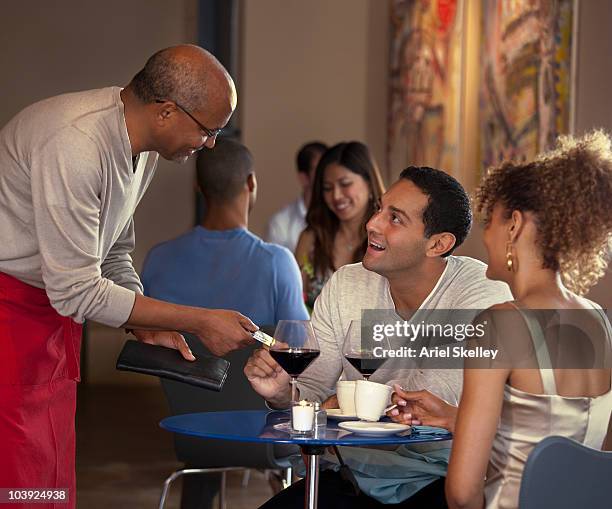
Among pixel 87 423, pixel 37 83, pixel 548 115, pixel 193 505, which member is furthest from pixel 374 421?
pixel 37 83

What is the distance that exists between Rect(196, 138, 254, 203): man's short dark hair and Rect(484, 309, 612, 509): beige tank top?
2.01 metres

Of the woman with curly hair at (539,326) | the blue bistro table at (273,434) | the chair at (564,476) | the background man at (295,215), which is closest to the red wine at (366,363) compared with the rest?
the blue bistro table at (273,434)

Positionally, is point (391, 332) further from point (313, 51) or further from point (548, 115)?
point (313, 51)

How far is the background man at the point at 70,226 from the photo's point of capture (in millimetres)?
2404

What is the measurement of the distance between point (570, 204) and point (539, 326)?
22 centimetres

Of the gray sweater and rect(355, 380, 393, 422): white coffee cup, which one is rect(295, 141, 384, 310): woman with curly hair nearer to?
the gray sweater

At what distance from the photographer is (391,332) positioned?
8.43ft

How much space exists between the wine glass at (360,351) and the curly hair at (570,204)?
0.49 metres

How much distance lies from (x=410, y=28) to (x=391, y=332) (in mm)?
3975

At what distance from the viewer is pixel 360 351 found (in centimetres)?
233

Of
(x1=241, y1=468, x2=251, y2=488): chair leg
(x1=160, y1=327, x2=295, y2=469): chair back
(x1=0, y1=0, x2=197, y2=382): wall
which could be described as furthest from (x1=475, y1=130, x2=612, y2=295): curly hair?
(x1=0, y1=0, x2=197, y2=382): wall

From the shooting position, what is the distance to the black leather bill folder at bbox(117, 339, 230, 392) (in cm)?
238

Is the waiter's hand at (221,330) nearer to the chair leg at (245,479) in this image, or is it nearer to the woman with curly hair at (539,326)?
the woman with curly hair at (539,326)

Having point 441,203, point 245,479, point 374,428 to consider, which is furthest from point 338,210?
point 374,428
